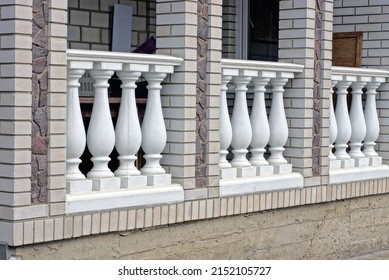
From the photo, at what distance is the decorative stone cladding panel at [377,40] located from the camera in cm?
1101

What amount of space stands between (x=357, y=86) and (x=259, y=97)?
1656 millimetres

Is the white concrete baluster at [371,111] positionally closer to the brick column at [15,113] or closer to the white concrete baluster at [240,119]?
the white concrete baluster at [240,119]

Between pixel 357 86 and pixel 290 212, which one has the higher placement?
pixel 357 86

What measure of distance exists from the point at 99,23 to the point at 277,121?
2.37 meters

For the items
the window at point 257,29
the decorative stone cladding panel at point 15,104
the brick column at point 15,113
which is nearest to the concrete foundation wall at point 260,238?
the brick column at point 15,113

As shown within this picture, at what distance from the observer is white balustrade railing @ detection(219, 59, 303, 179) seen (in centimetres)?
884

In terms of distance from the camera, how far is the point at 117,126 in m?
7.93

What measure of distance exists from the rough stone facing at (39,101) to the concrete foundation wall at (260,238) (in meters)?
0.44

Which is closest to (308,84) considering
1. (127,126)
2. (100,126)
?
(127,126)

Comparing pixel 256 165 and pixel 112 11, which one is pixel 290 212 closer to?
pixel 256 165

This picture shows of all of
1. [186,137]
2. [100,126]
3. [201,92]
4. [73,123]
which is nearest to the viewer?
[73,123]

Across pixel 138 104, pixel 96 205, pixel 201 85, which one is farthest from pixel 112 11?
pixel 96 205

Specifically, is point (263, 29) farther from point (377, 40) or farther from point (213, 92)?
point (213, 92)

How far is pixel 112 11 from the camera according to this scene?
1098 cm
